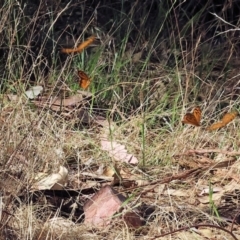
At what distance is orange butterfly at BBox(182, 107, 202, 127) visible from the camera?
3.38 metres

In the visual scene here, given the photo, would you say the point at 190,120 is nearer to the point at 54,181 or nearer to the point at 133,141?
the point at 133,141

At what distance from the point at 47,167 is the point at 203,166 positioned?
0.67m

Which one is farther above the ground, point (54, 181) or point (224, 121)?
point (54, 181)

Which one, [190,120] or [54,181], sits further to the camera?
[190,120]

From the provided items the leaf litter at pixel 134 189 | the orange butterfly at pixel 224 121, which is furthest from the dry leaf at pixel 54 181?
the orange butterfly at pixel 224 121

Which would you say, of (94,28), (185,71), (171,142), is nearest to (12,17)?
(94,28)

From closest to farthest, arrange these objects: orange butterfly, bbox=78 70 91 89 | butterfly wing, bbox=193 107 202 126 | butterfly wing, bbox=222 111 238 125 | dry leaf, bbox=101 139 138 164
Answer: dry leaf, bbox=101 139 138 164
butterfly wing, bbox=193 107 202 126
butterfly wing, bbox=222 111 238 125
orange butterfly, bbox=78 70 91 89

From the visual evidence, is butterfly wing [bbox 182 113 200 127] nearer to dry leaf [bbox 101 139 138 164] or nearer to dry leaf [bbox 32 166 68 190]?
dry leaf [bbox 101 139 138 164]

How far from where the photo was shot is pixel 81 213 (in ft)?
9.43

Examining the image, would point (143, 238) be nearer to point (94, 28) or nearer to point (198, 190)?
point (198, 190)

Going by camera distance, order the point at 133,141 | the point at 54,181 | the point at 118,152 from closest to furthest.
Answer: the point at 54,181 → the point at 118,152 → the point at 133,141

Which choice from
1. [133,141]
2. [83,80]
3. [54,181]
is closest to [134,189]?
[54,181]

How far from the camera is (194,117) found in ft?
11.2

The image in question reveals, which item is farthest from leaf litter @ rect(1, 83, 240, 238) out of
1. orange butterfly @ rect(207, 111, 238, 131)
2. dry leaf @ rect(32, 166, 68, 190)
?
orange butterfly @ rect(207, 111, 238, 131)
